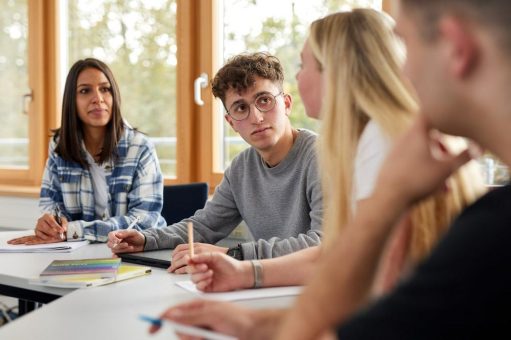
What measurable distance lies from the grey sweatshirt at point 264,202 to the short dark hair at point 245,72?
24cm

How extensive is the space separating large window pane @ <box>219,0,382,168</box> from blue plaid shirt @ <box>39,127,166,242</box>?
2.93ft

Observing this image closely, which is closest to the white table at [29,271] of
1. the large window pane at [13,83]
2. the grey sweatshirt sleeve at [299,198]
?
the grey sweatshirt sleeve at [299,198]

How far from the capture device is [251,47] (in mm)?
3488

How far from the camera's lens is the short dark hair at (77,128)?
112 inches

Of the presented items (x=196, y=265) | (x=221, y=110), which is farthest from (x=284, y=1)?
(x=196, y=265)

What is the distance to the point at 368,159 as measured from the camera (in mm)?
1129

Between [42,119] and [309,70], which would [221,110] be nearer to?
[42,119]

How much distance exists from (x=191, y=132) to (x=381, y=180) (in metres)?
2.99

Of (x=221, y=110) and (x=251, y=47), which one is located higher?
(x=251, y=47)

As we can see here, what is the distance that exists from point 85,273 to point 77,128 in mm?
1408

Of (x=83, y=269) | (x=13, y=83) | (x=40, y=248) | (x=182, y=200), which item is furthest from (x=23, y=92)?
(x=83, y=269)

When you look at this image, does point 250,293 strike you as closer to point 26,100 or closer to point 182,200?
point 182,200

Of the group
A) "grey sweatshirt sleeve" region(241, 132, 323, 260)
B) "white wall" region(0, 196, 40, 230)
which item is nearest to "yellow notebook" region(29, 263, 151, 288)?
"grey sweatshirt sleeve" region(241, 132, 323, 260)

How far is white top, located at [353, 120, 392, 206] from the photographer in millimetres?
1105
